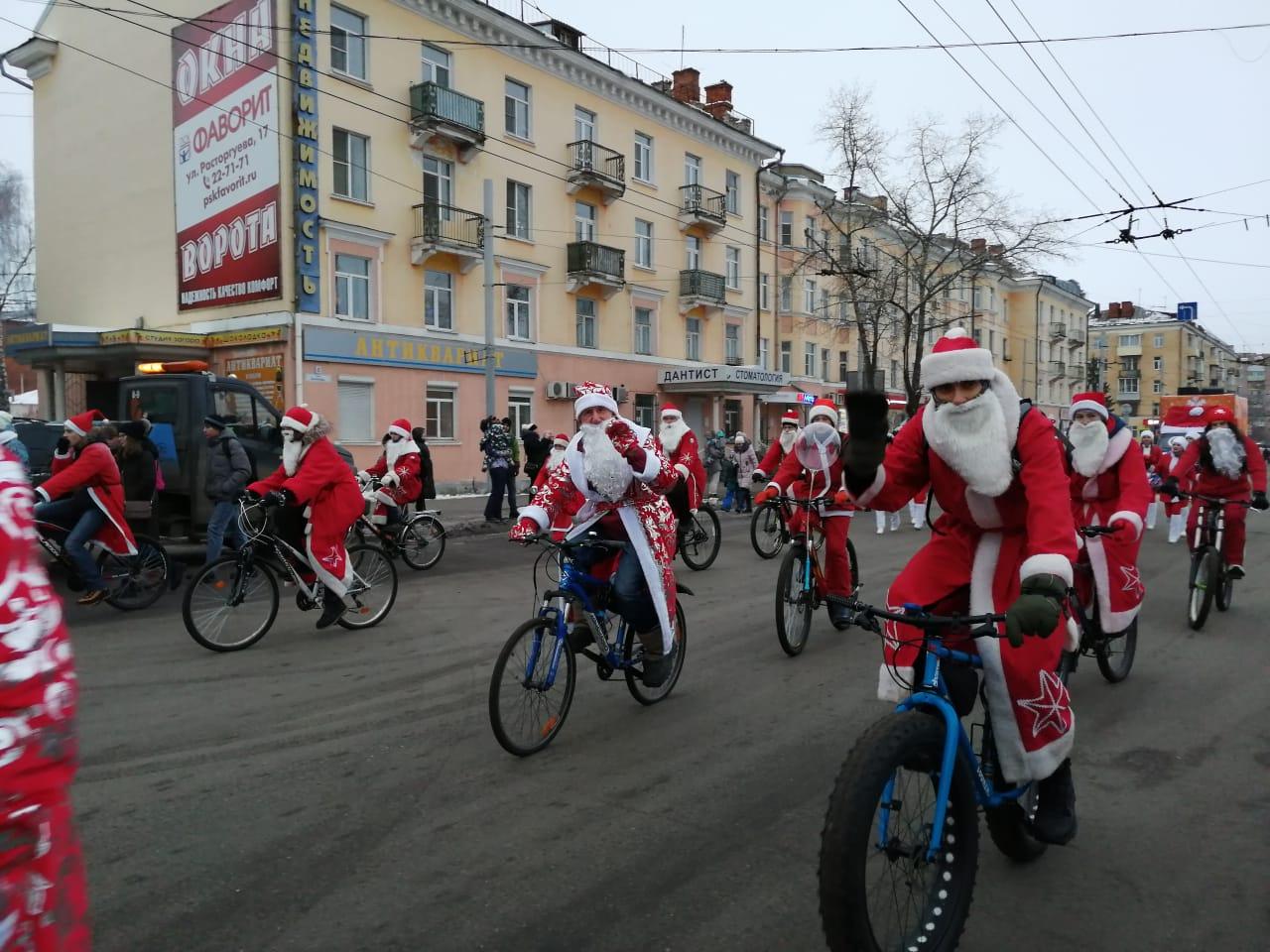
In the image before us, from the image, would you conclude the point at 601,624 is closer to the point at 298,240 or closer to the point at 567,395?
the point at 298,240

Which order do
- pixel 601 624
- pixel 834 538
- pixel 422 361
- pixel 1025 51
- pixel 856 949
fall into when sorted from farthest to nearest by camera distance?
pixel 422 361 → pixel 1025 51 → pixel 834 538 → pixel 601 624 → pixel 856 949

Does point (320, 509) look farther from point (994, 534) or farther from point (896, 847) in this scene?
point (896, 847)

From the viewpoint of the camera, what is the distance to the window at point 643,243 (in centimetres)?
3228

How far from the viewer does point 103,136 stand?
25625mm

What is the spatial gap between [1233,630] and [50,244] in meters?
30.5

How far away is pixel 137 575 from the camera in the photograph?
28.9 ft

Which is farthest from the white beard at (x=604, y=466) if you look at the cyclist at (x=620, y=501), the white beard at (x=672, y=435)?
the white beard at (x=672, y=435)

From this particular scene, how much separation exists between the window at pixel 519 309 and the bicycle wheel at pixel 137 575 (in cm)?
1885

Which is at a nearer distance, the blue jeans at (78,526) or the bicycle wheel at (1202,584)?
the bicycle wheel at (1202,584)

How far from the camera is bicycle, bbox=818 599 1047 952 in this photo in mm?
2416

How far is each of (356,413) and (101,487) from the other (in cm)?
1483

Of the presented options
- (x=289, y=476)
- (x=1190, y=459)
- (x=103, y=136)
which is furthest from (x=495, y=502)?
(x=103, y=136)

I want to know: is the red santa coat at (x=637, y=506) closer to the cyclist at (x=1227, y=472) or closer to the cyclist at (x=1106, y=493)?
the cyclist at (x=1106, y=493)

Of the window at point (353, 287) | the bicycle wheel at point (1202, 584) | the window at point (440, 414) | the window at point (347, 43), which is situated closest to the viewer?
the bicycle wheel at point (1202, 584)
